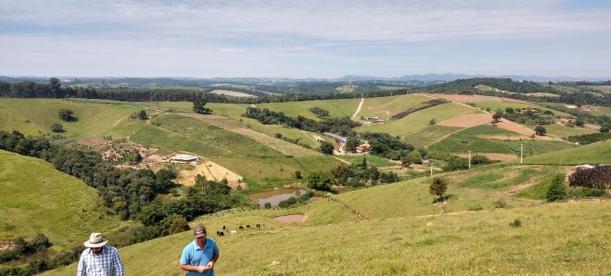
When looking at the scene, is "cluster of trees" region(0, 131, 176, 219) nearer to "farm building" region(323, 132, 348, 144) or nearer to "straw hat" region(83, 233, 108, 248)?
→ "straw hat" region(83, 233, 108, 248)

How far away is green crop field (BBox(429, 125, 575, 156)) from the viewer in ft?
456

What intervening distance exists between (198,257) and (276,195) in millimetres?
92535

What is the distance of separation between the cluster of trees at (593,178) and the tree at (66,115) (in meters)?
171

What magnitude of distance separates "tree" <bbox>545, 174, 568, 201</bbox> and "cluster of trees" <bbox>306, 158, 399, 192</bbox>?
205 feet

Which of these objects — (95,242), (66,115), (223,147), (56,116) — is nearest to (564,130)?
(223,147)

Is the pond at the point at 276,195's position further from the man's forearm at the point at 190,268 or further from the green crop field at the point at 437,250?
the man's forearm at the point at 190,268

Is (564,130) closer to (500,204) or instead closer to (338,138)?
(338,138)

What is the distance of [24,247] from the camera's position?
69062mm

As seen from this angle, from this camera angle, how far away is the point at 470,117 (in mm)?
184125

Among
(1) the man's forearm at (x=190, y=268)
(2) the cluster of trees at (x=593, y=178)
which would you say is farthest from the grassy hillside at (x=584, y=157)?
(1) the man's forearm at (x=190, y=268)

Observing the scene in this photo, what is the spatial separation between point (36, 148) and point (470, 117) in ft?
500

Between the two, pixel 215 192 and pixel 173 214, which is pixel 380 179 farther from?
pixel 173 214

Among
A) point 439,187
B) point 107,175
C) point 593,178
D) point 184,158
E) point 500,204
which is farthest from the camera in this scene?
point 184,158

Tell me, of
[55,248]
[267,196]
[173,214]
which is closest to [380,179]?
[267,196]
